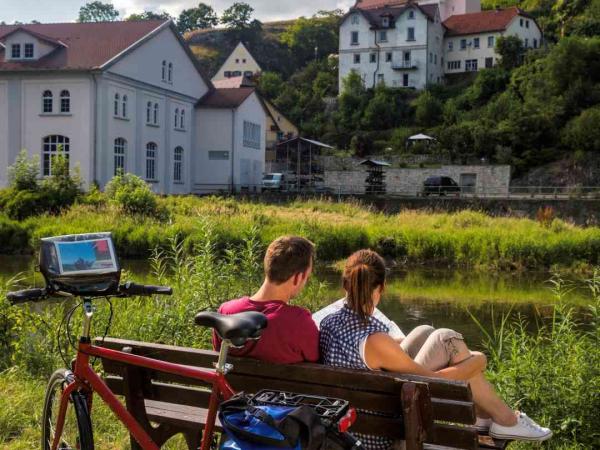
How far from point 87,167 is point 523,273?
66.4 feet

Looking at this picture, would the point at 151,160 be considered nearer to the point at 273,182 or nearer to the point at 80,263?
the point at 273,182

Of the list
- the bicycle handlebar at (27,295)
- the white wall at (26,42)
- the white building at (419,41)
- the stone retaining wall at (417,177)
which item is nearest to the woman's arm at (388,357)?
the bicycle handlebar at (27,295)

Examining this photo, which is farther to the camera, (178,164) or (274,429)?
(178,164)

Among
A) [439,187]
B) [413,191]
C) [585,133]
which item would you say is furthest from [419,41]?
[439,187]

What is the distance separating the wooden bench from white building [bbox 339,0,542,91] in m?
71.0

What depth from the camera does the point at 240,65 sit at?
9338 centimetres

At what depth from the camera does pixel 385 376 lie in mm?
3215

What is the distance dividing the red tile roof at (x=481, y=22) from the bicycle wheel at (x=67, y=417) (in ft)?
245

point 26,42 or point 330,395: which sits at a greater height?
point 26,42

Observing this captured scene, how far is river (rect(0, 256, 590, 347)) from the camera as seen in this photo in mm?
13539

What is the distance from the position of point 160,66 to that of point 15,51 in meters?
6.94

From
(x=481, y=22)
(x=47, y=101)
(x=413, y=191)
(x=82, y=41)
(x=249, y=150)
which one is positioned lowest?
(x=413, y=191)

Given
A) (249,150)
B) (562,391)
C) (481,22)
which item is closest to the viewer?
(562,391)

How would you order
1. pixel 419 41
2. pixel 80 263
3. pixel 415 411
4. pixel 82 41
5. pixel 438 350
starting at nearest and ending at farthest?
1. pixel 415 411
2. pixel 80 263
3. pixel 438 350
4. pixel 82 41
5. pixel 419 41
